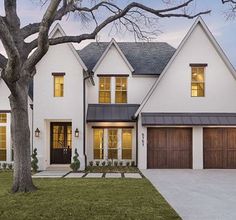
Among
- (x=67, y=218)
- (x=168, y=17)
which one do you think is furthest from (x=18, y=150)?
(x=168, y=17)

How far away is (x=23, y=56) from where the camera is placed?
14.6 meters

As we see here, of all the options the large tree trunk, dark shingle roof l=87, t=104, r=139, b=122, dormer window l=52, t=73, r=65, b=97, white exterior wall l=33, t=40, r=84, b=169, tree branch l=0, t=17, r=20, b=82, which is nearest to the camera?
tree branch l=0, t=17, r=20, b=82

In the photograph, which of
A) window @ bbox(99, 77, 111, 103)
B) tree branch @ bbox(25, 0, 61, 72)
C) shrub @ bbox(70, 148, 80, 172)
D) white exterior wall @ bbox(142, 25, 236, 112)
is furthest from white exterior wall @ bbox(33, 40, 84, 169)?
tree branch @ bbox(25, 0, 61, 72)

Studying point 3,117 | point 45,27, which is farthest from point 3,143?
point 45,27

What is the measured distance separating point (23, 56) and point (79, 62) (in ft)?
27.3

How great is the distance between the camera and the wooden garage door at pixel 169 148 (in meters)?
23.0

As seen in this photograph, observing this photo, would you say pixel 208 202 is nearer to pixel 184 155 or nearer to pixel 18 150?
pixel 18 150

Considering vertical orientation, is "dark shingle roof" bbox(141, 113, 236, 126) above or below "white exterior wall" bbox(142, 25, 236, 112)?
below

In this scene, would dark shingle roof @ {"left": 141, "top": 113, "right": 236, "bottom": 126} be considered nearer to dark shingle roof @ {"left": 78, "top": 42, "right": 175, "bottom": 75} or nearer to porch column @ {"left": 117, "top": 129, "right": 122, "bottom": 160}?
porch column @ {"left": 117, "top": 129, "right": 122, "bottom": 160}

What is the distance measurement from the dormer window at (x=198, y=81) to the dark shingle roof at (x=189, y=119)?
1.26 metres

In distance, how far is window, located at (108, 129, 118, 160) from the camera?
24.8m

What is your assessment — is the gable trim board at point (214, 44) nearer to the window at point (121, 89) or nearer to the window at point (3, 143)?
the window at point (121, 89)

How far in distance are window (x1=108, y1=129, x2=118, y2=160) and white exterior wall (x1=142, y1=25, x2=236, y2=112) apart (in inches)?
120

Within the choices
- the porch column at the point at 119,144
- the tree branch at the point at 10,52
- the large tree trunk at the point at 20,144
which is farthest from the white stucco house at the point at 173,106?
the tree branch at the point at 10,52
